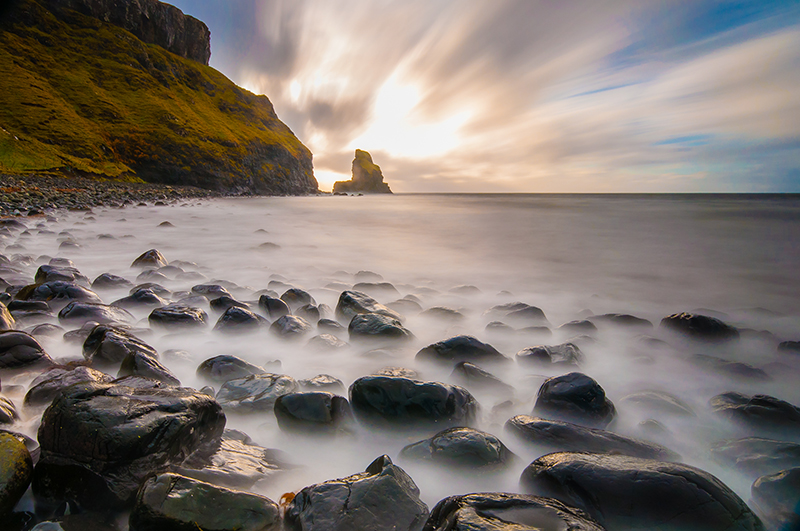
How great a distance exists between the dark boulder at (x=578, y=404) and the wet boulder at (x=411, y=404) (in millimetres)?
465

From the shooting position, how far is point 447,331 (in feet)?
10.6

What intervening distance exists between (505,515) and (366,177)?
459ft

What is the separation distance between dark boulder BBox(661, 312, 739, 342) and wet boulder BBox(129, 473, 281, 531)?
3.73 meters

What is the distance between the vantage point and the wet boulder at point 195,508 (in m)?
1.05

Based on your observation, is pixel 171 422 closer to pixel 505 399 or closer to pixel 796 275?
pixel 505 399

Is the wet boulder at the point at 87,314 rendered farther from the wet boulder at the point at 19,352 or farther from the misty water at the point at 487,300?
the wet boulder at the point at 19,352

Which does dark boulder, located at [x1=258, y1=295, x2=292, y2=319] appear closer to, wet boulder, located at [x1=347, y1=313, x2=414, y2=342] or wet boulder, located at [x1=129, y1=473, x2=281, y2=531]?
wet boulder, located at [x1=347, y1=313, x2=414, y2=342]

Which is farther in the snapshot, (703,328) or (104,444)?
(703,328)

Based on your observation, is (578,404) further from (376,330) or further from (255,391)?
(255,391)

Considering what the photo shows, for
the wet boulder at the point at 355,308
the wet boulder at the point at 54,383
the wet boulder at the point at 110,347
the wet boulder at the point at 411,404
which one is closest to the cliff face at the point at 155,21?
the wet boulder at the point at 110,347

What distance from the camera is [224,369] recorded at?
2182 mm

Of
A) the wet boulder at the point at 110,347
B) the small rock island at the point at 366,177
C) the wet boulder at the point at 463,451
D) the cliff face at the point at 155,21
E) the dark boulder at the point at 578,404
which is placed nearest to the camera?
the wet boulder at the point at 463,451

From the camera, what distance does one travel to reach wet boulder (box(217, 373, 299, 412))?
1853 millimetres

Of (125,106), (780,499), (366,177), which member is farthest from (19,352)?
(366,177)
